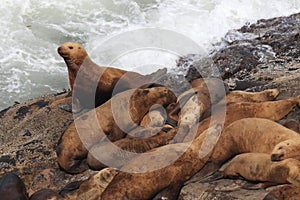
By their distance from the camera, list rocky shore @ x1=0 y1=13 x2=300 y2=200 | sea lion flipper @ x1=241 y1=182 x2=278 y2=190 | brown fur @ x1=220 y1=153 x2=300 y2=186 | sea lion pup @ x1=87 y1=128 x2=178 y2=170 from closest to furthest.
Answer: brown fur @ x1=220 y1=153 x2=300 y2=186
sea lion flipper @ x1=241 y1=182 x2=278 y2=190
rocky shore @ x1=0 y1=13 x2=300 y2=200
sea lion pup @ x1=87 y1=128 x2=178 y2=170

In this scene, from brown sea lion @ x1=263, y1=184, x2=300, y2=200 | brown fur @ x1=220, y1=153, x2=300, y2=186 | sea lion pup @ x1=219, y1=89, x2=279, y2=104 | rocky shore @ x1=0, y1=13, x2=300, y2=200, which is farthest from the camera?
sea lion pup @ x1=219, y1=89, x2=279, y2=104

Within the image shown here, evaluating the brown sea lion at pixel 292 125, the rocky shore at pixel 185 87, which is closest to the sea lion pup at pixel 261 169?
the rocky shore at pixel 185 87

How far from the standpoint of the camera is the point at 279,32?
916 centimetres

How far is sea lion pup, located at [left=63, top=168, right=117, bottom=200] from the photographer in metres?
4.52

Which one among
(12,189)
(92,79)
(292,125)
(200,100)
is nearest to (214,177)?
(292,125)

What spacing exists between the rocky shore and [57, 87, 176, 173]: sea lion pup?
0.23 meters

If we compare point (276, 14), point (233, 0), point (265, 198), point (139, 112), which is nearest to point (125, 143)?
point (139, 112)

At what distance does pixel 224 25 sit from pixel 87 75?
7.60m

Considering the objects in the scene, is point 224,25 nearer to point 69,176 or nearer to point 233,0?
point 233,0

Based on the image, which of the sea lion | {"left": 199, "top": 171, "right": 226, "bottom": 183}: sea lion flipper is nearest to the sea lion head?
the sea lion

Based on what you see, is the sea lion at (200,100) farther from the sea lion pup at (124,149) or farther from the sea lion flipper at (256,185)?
the sea lion flipper at (256,185)

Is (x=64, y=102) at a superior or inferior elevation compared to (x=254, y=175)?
inferior

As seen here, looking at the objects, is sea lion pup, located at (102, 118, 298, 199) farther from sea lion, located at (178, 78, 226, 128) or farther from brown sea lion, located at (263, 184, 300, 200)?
brown sea lion, located at (263, 184, 300, 200)

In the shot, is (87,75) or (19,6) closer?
(87,75)
